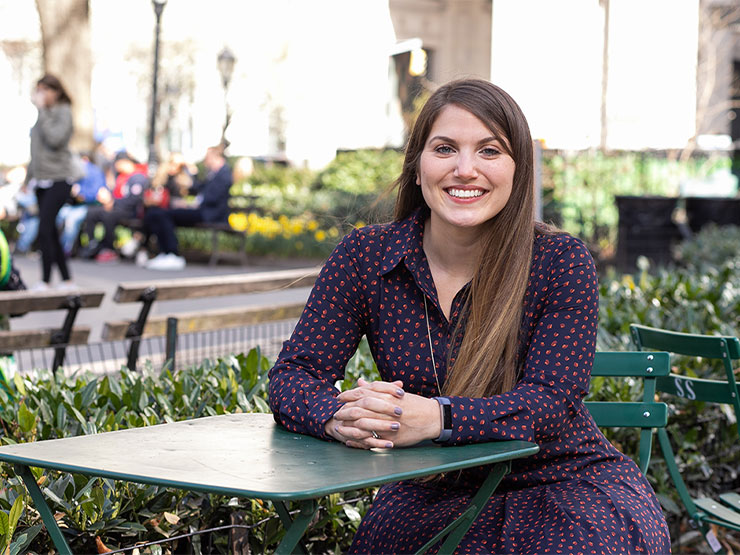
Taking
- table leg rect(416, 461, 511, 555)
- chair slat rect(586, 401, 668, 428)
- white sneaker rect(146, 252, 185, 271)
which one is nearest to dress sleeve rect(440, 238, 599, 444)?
table leg rect(416, 461, 511, 555)

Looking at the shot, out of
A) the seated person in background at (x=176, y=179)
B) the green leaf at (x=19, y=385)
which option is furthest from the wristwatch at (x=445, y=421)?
the seated person in background at (x=176, y=179)

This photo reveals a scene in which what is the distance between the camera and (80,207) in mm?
16188

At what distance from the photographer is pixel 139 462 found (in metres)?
2.20

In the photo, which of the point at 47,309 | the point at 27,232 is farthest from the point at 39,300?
Result: the point at 27,232

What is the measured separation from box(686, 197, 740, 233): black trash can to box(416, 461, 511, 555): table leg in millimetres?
12777

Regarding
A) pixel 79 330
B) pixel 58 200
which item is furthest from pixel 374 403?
pixel 58 200

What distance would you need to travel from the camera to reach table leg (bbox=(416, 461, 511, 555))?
7.64 ft

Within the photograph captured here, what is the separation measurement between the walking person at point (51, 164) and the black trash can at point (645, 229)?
6841mm

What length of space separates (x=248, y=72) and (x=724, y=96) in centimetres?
2114

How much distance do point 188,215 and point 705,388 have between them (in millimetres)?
12981

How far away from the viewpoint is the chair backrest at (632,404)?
3320mm

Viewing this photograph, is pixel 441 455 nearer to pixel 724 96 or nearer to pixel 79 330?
pixel 79 330

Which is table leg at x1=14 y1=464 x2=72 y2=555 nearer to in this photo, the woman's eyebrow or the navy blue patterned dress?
the navy blue patterned dress

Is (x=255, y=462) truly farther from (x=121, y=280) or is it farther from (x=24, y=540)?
(x=121, y=280)
